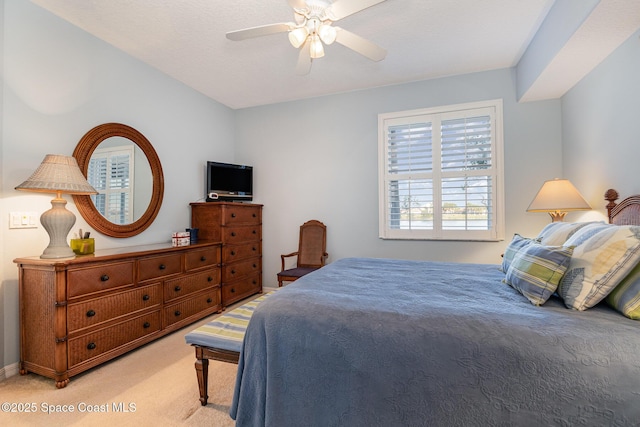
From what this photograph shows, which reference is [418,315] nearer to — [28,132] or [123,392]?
[123,392]

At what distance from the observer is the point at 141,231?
3080 mm

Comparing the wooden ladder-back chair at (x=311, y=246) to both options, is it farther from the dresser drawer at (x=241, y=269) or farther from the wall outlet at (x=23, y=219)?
the wall outlet at (x=23, y=219)

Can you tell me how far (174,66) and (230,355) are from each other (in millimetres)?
3109

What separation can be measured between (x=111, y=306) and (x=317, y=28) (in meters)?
2.59

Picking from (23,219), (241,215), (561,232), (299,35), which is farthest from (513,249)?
(23,219)

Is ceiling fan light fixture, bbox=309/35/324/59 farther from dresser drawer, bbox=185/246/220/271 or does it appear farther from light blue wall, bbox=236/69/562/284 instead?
dresser drawer, bbox=185/246/220/271

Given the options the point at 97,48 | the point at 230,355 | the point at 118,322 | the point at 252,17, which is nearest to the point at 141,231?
the point at 118,322

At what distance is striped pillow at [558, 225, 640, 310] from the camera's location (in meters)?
1.22

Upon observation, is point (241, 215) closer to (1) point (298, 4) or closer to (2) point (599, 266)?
(1) point (298, 4)

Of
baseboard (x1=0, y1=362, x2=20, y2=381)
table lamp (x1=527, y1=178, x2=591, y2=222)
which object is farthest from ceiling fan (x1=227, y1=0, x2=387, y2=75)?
baseboard (x1=0, y1=362, x2=20, y2=381)

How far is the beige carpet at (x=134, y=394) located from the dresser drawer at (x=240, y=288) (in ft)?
3.71

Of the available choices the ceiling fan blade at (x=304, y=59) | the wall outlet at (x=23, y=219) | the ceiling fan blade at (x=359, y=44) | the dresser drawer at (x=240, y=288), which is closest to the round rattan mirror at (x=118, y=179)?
the wall outlet at (x=23, y=219)

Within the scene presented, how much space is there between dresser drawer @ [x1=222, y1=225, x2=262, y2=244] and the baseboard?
6.40 feet

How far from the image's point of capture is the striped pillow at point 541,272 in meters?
1.34
